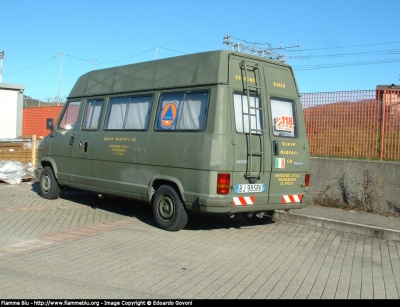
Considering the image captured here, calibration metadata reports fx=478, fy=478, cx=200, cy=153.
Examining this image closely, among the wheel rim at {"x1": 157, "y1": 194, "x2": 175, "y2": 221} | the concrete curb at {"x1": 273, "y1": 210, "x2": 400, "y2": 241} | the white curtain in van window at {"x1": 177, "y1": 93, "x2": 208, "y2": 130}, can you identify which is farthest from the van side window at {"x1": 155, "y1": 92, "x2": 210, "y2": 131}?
the concrete curb at {"x1": 273, "y1": 210, "x2": 400, "y2": 241}

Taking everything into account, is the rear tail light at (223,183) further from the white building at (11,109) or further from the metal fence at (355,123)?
the white building at (11,109)

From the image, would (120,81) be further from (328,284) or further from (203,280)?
(328,284)

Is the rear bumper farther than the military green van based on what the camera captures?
No

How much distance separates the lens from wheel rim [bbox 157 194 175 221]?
26.3 ft

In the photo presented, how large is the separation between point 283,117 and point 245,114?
94 centimetres

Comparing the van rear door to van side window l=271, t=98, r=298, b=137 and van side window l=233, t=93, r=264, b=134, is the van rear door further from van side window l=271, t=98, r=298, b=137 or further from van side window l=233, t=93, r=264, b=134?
van side window l=233, t=93, r=264, b=134

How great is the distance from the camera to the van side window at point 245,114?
7.61m

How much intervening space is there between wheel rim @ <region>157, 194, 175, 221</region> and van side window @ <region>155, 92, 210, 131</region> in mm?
1189

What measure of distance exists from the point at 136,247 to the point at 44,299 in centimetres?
241

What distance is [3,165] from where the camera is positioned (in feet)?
46.9

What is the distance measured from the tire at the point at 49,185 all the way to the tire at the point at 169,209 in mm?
3666

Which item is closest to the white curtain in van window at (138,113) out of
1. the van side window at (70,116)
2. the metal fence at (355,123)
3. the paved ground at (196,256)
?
the paved ground at (196,256)

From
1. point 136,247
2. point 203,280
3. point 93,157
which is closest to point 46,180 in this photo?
point 93,157

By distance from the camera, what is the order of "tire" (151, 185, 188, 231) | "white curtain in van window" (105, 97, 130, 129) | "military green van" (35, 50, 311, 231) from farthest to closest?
"white curtain in van window" (105, 97, 130, 129)
"tire" (151, 185, 188, 231)
"military green van" (35, 50, 311, 231)
